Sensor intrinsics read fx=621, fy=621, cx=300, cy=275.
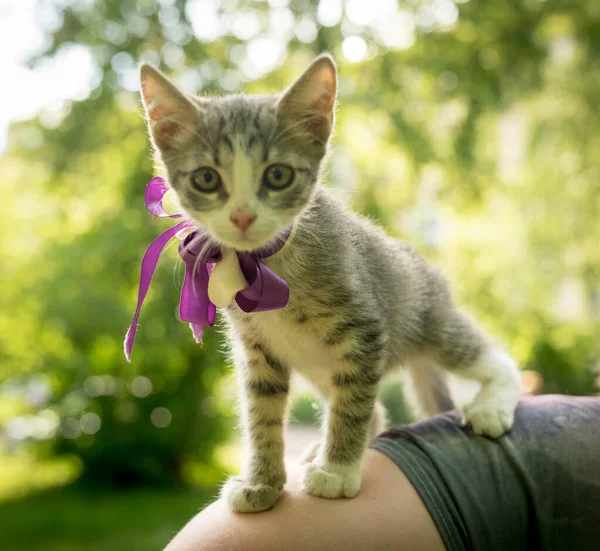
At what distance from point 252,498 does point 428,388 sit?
70 centimetres

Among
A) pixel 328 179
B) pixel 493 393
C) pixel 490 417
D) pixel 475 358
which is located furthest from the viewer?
pixel 328 179

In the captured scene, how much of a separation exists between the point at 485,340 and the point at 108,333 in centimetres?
222

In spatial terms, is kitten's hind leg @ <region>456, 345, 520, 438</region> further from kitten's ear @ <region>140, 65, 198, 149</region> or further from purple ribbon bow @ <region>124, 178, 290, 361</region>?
kitten's ear @ <region>140, 65, 198, 149</region>

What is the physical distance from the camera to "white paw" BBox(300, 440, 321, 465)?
145 cm

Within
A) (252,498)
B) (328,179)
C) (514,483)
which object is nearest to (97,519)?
(328,179)

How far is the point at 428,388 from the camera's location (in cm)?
167

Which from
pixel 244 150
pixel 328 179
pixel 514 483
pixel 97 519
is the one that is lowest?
pixel 97 519

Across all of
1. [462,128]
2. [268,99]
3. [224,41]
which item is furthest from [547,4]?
[268,99]

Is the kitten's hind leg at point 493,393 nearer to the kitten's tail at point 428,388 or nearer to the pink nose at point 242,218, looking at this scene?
the kitten's tail at point 428,388

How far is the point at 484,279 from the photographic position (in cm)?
365

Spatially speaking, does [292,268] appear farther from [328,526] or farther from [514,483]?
[514,483]

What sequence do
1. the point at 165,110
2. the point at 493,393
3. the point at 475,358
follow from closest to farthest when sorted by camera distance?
the point at 165,110 < the point at 493,393 < the point at 475,358

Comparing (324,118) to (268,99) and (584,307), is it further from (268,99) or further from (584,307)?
(584,307)

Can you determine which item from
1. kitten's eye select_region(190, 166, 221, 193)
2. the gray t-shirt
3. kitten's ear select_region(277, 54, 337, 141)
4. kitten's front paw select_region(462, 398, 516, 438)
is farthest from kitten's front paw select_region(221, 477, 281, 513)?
kitten's ear select_region(277, 54, 337, 141)
